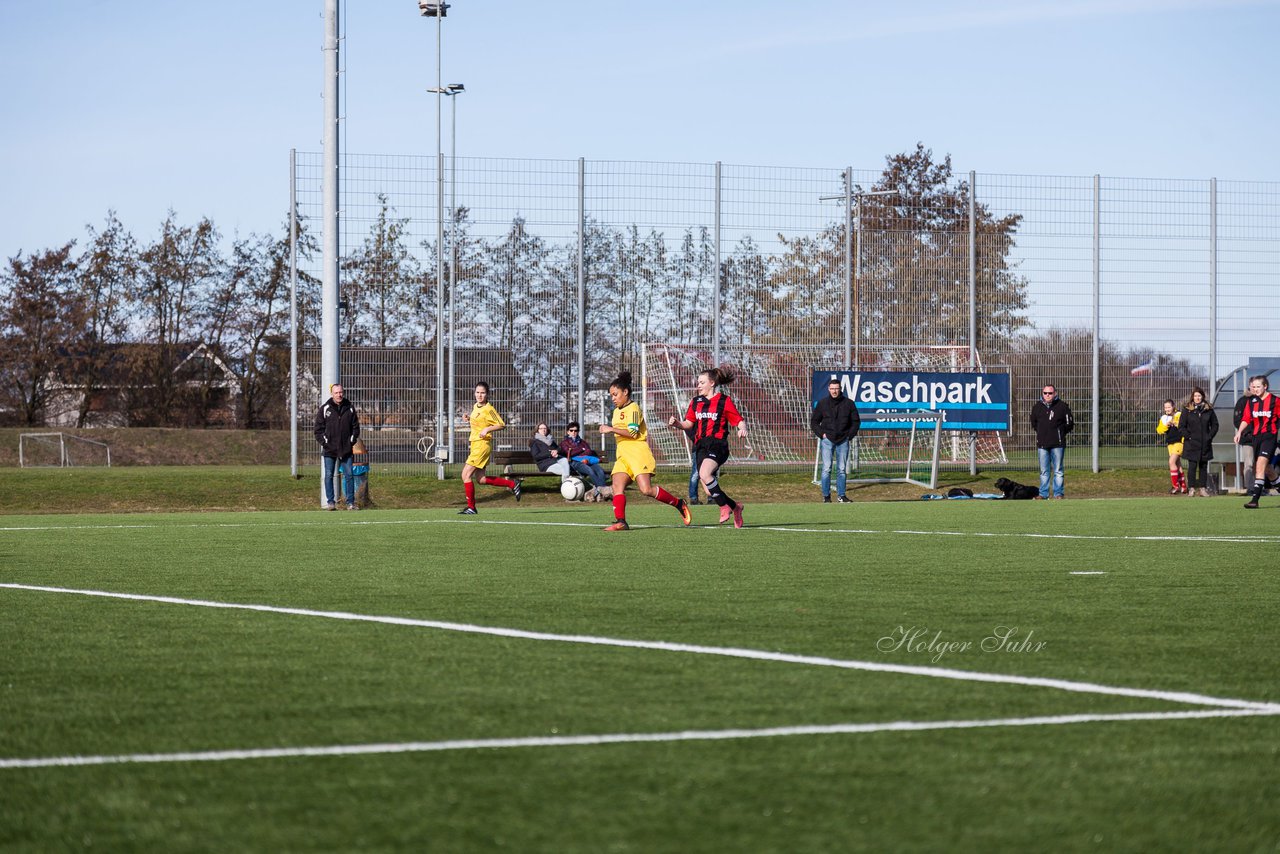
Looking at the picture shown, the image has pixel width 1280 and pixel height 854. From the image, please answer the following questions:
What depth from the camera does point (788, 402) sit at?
28984mm

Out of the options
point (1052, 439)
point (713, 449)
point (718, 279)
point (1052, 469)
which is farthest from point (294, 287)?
point (1052, 469)

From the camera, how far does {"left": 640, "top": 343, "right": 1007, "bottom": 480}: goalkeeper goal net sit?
28.2 m

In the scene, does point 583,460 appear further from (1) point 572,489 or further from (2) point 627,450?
(2) point 627,450

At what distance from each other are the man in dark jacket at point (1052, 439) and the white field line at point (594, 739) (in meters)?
22.2

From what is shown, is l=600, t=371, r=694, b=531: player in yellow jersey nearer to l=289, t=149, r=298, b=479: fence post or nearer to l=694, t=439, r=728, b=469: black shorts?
l=694, t=439, r=728, b=469: black shorts

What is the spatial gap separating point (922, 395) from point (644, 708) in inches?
916

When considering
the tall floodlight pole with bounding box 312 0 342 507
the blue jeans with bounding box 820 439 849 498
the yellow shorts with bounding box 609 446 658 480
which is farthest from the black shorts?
the tall floodlight pole with bounding box 312 0 342 507

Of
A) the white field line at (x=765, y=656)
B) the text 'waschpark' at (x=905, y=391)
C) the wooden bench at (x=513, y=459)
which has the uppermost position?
the text 'waschpark' at (x=905, y=391)

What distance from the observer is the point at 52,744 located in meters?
4.38

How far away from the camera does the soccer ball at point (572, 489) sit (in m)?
24.8

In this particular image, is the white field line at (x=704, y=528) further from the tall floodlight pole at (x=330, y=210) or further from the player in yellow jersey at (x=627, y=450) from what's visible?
the tall floodlight pole at (x=330, y=210)

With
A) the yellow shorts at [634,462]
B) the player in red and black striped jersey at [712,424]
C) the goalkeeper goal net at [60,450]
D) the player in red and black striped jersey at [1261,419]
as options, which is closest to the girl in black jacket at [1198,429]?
the player in red and black striped jersey at [1261,419]

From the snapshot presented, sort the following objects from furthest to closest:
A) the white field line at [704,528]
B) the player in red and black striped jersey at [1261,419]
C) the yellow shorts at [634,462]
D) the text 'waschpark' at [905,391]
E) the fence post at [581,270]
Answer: the fence post at [581,270] → the text 'waschpark' at [905,391] → the player in red and black striped jersey at [1261,419] → the yellow shorts at [634,462] → the white field line at [704,528]

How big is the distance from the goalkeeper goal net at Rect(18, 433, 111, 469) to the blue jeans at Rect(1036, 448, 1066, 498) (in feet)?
101
